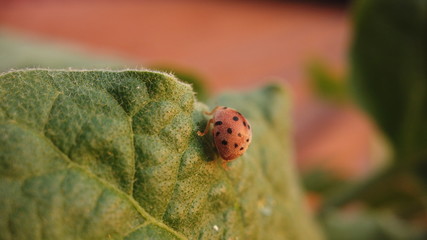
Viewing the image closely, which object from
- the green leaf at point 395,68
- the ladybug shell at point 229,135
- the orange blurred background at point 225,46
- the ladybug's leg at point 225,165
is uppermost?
the green leaf at point 395,68

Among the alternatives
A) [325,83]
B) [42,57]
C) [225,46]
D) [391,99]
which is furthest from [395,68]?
[225,46]

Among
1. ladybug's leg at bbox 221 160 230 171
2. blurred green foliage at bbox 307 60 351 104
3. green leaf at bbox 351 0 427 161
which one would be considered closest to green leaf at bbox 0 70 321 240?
ladybug's leg at bbox 221 160 230 171

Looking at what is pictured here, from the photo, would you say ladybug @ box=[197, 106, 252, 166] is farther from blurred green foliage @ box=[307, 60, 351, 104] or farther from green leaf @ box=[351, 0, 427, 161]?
blurred green foliage @ box=[307, 60, 351, 104]

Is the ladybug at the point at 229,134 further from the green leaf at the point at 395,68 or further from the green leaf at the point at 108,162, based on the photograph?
the green leaf at the point at 395,68

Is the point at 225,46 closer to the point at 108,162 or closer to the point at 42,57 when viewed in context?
the point at 42,57

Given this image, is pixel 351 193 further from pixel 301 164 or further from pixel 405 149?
pixel 301 164

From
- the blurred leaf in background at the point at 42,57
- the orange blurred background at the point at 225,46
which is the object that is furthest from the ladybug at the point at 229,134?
the orange blurred background at the point at 225,46
